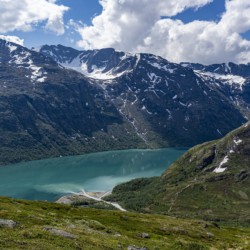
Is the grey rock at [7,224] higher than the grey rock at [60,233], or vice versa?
the grey rock at [7,224]

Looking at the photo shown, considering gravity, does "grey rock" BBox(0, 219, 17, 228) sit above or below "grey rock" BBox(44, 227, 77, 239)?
above

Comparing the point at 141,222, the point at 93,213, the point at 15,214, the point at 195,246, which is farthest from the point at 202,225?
the point at 15,214

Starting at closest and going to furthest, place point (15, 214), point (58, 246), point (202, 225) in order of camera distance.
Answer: point (58, 246), point (15, 214), point (202, 225)

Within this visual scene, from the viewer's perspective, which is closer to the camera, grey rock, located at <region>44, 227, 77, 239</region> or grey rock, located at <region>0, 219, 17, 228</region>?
grey rock, located at <region>44, 227, 77, 239</region>

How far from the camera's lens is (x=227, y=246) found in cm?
9438

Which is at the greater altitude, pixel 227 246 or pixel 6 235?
pixel 6 235

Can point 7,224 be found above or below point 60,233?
above

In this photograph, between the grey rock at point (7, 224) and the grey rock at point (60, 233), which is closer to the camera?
the grey rock at point (60, 233)

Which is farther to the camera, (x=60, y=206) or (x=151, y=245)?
(x=60, y=206)

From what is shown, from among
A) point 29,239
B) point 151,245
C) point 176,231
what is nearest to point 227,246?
point 176,231

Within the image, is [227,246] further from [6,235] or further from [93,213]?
[6,235]

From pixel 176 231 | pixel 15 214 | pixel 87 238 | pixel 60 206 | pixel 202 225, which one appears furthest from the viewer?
pixel 202 225

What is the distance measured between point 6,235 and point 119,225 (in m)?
48.5

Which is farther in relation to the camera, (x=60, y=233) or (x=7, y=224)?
(x=7, y=224)
